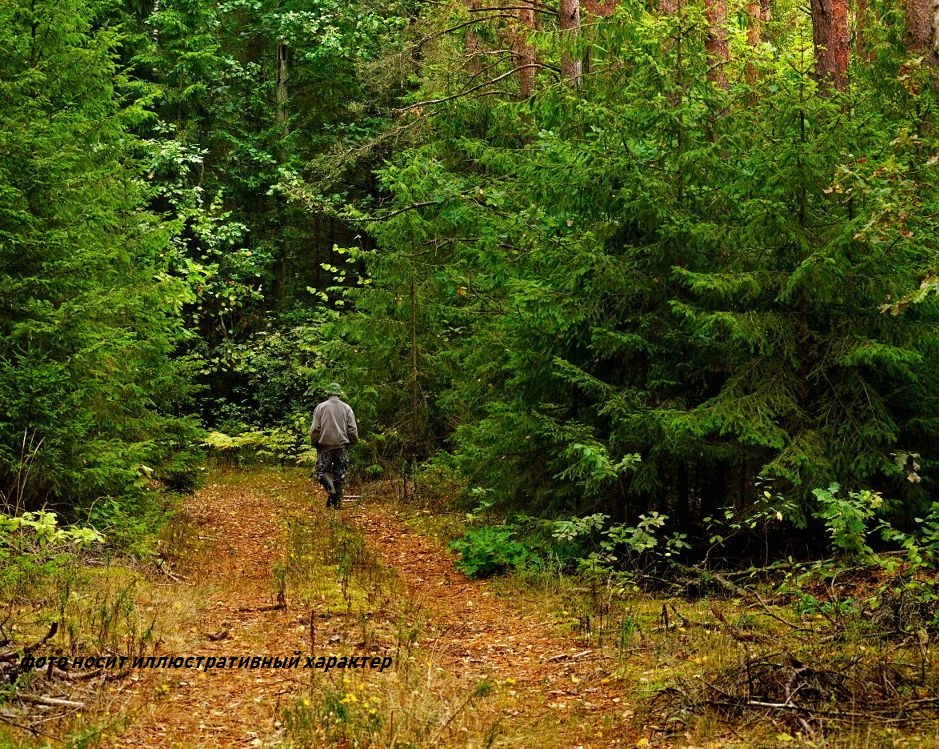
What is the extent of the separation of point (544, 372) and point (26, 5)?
7.32m

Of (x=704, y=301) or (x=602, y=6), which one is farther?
(x=602, y=6)

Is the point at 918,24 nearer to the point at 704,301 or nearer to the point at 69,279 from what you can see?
the point at 704,301

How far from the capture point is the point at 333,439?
15.5 m

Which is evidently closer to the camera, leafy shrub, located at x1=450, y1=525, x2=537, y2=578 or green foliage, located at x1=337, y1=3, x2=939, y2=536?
green foliage, located at x1=337, y1=3, x2=939, y2=536

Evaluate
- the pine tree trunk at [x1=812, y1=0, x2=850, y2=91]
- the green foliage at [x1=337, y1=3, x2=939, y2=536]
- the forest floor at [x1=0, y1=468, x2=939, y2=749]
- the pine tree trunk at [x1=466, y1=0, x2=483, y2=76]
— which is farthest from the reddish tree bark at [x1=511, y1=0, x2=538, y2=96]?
the forest floor at [x1=0, y1=468, x2=939, y2=749]

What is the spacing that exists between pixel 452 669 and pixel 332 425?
8723 millimetres

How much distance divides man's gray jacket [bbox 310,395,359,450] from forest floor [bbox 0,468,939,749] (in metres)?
4.83

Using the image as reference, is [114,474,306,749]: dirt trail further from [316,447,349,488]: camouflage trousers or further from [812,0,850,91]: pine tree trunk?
[812,0,850,91]: pine tree trunk

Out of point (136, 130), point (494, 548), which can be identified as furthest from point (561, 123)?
point (136, 130)

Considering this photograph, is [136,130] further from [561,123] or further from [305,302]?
[561,123]

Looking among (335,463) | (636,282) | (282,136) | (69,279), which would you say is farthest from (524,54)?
(69,279)

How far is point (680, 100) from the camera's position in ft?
33.2

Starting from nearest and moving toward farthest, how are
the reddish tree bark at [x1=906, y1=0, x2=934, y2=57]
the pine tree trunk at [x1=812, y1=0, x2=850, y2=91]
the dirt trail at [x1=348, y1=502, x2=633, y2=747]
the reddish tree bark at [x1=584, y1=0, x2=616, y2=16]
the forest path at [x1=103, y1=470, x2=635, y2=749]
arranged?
the forest path at [x1=103, y1=470, x2=635, y2=749] → the dirt trail at [x1=348, y1=502, x2=633, y2=747] → the reddish tree bark at [x1=906, y1=0, x2=934, y2=57] → the pine tree trunk at [x1=812, y1=0, x2=850, y2=91] → the reddish tree bark at [x1=584, y1=0, x2=616, y2=16]

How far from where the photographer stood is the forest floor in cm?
556
